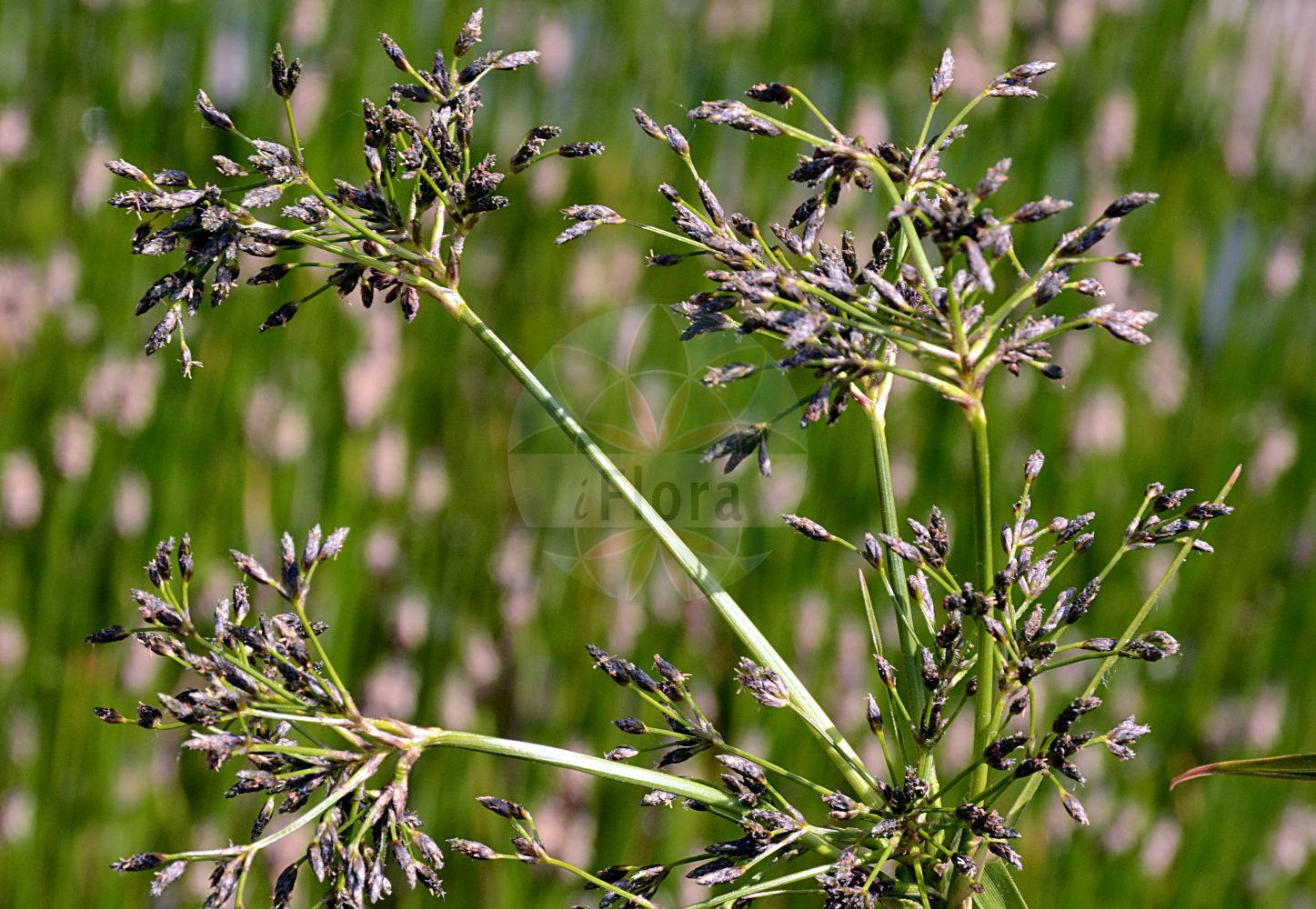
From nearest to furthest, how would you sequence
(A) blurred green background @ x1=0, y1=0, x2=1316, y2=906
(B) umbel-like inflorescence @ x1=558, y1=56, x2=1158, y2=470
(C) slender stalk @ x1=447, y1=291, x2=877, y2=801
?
(B) umbel-like inflorescence @ x1=558, y1=56, x2=1158, y2=470, (C) slender stalk @ x1=447, y1=291, x2=877, y2=801, (A) blurred green background @ x1=0, y1=0, x2=1316, y2=906

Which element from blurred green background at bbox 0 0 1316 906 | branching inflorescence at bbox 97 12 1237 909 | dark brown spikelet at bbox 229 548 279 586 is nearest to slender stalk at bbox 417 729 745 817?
branching inflorescence at bbox 97 12 1237 909

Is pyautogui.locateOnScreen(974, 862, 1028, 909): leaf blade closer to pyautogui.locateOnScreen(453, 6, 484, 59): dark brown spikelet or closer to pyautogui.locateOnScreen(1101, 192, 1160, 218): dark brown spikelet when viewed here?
pyautogui.locateOnScreen(1101, 192, 1160, 218): dark brown spikelet

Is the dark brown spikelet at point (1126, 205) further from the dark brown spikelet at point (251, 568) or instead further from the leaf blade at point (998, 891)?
the dark brown spikelet at point (251, 568)

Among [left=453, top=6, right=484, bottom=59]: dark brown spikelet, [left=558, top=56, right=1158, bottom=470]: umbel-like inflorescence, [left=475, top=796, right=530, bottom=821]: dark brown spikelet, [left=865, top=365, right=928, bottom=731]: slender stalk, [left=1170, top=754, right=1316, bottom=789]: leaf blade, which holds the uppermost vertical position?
[left=453, top=6, right=484, bottom=59]: dark brown spikelet

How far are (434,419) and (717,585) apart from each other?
85.1 inches

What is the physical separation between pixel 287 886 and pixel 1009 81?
69 centimetres

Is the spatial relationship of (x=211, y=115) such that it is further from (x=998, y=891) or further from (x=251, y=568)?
(x=998, y=891)

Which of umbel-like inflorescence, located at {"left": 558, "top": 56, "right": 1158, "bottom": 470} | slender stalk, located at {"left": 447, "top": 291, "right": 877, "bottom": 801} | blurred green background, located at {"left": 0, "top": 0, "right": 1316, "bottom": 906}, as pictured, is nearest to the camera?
umbel-like inflorescence, located at {"left": 558, "top": 56, "right": 1158, "bottom": 470}

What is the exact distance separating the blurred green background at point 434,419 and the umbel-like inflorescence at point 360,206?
1.97m

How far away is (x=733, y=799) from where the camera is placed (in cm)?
74

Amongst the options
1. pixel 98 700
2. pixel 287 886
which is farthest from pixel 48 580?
pixel 287 886

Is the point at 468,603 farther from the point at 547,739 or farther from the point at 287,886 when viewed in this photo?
the point at 287,886

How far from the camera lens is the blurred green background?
273cm

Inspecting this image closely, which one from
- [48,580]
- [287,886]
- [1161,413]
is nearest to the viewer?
[287,886]
